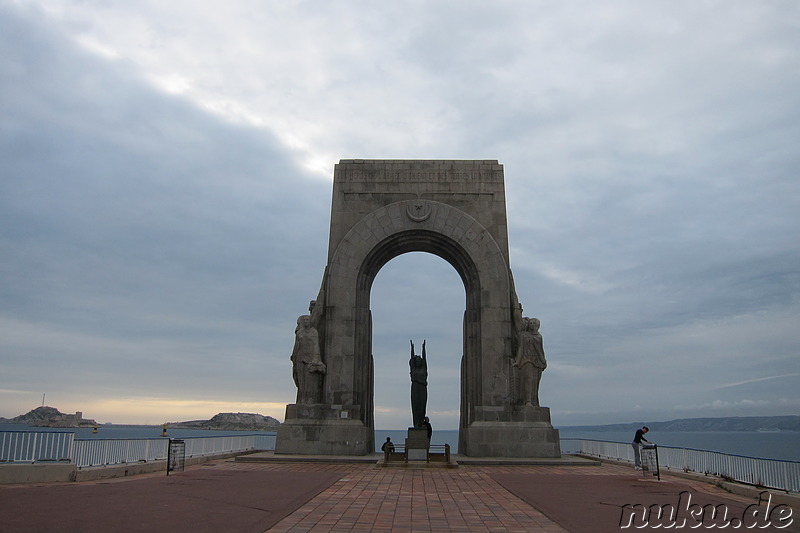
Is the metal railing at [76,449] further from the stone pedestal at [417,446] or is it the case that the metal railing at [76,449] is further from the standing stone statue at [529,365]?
the standing stone statue at [529,365]

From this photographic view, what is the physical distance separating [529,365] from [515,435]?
2325 millimetres

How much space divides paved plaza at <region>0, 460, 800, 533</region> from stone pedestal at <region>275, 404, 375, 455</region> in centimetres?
407

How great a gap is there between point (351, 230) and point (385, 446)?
26.3 feet

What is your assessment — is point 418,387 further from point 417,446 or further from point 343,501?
point 343,501

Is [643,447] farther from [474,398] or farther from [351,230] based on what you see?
[351,230]

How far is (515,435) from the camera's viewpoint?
65.3 feet

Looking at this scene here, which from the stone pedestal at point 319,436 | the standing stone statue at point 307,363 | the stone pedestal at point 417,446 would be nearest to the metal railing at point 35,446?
the stone pedestal at point 319,436

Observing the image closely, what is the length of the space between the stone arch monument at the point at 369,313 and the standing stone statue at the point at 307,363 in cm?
4

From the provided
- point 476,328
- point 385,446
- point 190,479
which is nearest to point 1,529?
point 190,479

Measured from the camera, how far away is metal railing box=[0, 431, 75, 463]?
12759 millimetres

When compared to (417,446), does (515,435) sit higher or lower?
higher

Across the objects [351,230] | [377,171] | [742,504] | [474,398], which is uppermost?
[377,171]

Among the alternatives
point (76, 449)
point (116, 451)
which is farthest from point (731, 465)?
point (76, 449)

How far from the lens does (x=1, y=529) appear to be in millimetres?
7797
